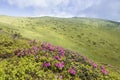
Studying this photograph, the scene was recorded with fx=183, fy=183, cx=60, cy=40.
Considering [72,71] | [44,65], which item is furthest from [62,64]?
[44,65]

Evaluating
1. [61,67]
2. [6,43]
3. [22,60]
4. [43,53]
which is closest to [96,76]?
[61,67]

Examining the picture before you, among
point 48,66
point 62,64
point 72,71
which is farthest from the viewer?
point 62,64

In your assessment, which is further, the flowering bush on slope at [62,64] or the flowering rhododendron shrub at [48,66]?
the flowering bush on slope at [62,64]

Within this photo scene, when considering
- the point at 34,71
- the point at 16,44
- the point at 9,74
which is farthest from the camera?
the point at 16,44

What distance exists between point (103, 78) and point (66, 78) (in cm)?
350

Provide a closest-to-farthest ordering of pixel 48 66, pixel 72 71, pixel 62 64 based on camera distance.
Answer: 1. pixel 72 71
2. pixel 48 66
3. pixel 62 64

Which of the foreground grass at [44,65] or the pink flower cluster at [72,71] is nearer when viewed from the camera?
the foreground grass at [44,65]

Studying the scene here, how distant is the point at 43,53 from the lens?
1675 cm

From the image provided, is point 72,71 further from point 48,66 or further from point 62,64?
point 48,66

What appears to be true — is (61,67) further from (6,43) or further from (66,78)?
(6,43)

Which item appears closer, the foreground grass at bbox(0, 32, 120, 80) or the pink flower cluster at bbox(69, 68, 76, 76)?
the foreground grass at bbox(0, 32, 120, 80)

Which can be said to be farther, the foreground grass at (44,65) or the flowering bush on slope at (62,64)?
the flowering bush on slope at (62,64)

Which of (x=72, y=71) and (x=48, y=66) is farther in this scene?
(x=48, y=66)

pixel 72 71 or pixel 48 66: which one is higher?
pixel 48 66
